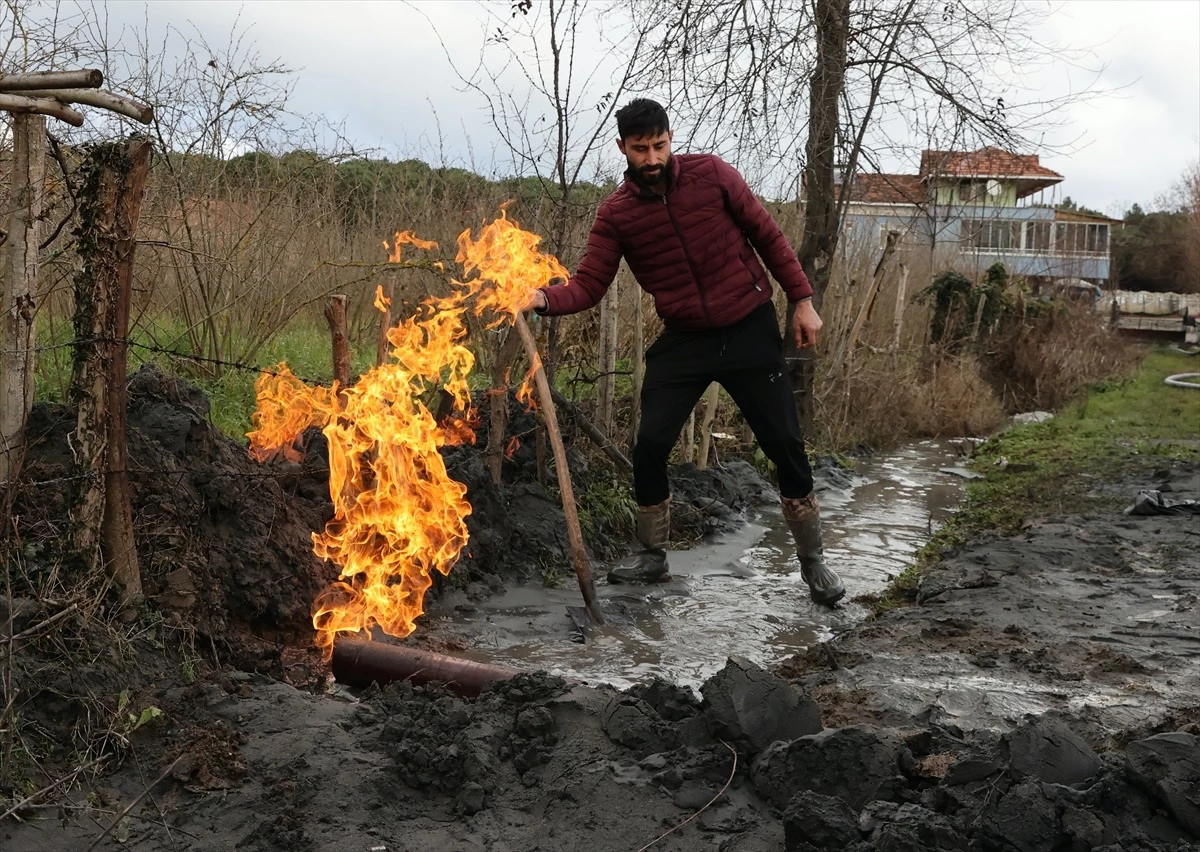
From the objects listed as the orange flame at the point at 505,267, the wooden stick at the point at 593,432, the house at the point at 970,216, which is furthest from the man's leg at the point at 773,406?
the house at the point at 970,216

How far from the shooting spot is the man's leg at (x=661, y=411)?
6.01 m

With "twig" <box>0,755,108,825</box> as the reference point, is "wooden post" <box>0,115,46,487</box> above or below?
above

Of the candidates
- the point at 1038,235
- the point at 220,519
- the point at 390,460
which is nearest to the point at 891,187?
the point at 390,460

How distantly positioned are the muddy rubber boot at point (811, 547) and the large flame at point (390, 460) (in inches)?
76.6

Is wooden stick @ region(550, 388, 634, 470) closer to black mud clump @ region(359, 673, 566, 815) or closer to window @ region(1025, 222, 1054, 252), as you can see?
black mud clump @ region(359, 673, 566, 815)

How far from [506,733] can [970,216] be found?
27541mm

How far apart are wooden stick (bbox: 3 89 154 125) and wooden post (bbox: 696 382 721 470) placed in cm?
568

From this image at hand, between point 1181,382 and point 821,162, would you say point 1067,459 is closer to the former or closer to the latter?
point 821,162

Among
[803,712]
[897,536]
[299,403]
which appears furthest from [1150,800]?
[897,536]

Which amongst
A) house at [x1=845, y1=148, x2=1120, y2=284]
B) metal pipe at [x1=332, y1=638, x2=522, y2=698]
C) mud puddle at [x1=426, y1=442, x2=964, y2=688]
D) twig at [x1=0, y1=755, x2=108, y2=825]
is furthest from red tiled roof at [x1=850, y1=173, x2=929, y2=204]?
twig at [x1=0, y1=755, x2=108, y2=825]

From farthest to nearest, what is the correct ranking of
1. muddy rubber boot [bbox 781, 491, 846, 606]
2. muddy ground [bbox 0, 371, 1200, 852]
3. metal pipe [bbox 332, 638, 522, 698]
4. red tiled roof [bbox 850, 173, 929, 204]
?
red tiled roof [bbox 850, 173, 929, 204] → muddy rubber boot [bbox 781, 491, 846, 606] → metal pipe [bbox 332, 638, 522, 698] → muddy ground [bbox 0, 371, 1200, 852]

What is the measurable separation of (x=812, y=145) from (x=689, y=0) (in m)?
1.89

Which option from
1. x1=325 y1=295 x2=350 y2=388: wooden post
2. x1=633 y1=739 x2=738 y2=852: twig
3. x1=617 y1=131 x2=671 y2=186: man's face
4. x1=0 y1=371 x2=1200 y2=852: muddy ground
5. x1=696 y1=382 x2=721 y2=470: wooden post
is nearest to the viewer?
x1=0 y1=371 x2=1200 y2=852: muddy ground

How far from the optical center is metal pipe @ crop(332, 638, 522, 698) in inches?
170
